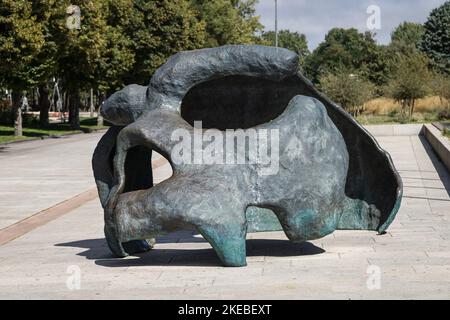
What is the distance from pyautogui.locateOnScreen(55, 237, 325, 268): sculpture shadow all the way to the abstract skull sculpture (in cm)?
20

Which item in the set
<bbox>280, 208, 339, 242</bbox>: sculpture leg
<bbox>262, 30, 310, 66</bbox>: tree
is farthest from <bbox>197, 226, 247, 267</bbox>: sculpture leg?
<bbox>262, 30, 310, 66</bbox>: tree

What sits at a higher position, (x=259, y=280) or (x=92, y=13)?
(x=92, y=13)

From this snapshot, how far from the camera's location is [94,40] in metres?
38.7

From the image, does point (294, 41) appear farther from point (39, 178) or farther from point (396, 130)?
point (39, 178)

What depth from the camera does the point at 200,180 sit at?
25.2 ft

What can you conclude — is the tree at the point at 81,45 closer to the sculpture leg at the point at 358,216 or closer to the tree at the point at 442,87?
the tree at the point at 442,87

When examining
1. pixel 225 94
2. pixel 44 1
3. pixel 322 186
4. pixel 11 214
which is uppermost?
pixel 44 1

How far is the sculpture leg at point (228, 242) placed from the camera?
7516 millimetres

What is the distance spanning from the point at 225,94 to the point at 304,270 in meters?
2.37

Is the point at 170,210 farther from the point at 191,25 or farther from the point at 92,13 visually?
the point at 191,25

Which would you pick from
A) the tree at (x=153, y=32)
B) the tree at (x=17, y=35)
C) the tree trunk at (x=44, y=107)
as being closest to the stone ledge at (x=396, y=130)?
the tree at (x=17, y=35)

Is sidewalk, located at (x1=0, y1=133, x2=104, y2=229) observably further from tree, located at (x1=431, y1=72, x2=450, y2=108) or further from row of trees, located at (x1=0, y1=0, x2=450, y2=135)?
tree, located at (x1=431, y1=72, x2=450, y2=108)

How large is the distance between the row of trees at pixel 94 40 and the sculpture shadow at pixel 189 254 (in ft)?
66.1

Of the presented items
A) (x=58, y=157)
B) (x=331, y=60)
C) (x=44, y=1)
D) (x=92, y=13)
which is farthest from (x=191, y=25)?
(x=331, y=60)
